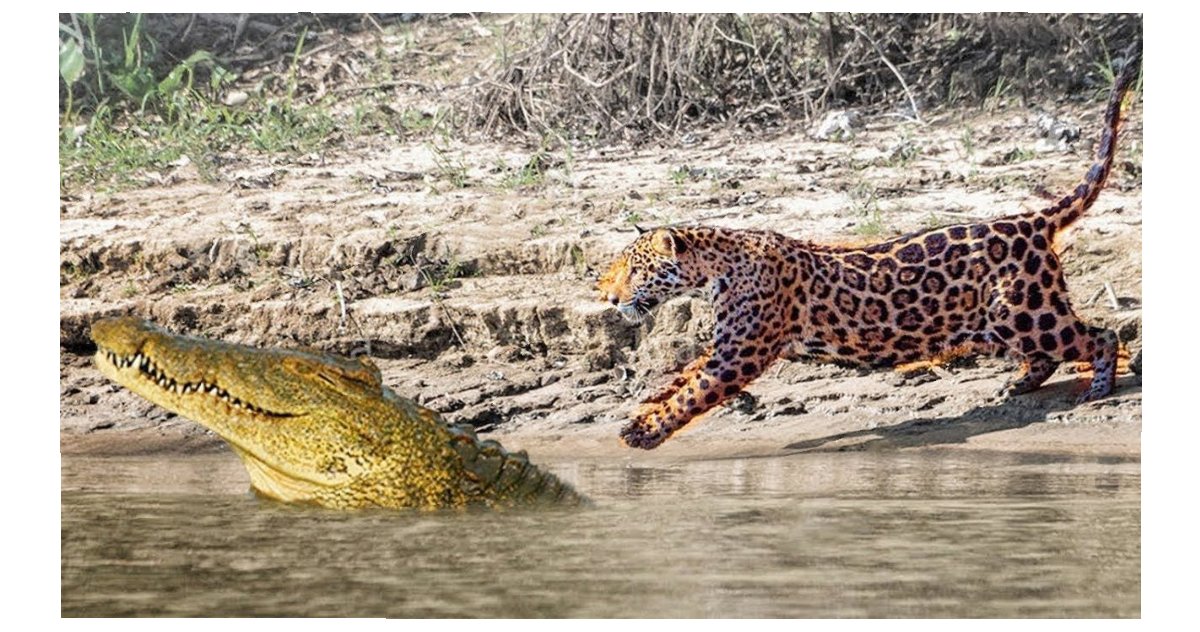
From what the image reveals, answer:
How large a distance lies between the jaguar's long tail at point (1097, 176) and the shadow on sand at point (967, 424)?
0.63 metres

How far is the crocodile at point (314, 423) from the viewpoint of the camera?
19.0ft

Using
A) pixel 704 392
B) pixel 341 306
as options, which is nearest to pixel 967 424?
pixel 704 392

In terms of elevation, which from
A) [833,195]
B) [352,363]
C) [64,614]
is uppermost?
[833,195]

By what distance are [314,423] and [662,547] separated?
115 centimetres

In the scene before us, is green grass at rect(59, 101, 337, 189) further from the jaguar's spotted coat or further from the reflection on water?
the jaguar's spotted coat

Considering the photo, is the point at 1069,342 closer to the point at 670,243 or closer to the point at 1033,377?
the point at 1033,377

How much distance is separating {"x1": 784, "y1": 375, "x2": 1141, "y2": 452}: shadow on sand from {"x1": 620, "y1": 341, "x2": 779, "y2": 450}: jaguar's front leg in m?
0.31

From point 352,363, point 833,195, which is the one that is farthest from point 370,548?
point 833,195

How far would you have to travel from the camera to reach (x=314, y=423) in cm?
584

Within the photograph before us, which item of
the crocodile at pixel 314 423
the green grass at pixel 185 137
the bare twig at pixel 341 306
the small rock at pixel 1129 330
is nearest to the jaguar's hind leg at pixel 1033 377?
the small rock at pixel 1129 330

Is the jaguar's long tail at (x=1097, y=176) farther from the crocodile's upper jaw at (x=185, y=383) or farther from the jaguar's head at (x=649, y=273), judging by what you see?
the crocodile's upper jaw at (x=185, y=383)

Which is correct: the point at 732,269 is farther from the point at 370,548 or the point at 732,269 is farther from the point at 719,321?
the point at 370,548

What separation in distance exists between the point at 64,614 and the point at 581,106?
3591 mm

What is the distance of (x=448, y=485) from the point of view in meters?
5.98
